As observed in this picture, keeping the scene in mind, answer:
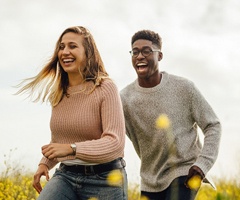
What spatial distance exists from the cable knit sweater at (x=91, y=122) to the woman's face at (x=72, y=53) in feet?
0.47

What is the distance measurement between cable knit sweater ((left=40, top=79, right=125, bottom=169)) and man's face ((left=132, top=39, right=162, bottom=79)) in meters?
1.24

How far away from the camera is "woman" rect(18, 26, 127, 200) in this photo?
3.27m

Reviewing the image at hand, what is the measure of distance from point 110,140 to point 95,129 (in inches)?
7.3

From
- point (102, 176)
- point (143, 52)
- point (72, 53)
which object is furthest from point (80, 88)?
point (143, 52)

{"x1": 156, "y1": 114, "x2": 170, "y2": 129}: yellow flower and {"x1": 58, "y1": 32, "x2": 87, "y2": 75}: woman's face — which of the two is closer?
{"x1": 58, "y1": 32, "x2": 87, "y2": 75}: woman's face

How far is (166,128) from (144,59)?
67 cm

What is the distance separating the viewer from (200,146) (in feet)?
15.7

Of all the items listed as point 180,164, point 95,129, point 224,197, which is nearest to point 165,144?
point 180,164

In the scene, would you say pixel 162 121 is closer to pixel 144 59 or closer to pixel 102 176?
pixel 144 59

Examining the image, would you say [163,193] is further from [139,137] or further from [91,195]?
[91,195]

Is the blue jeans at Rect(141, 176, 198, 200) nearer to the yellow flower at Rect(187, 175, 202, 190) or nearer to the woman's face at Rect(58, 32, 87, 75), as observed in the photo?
the yellow flower at Rect(187, 175, 202, 190)

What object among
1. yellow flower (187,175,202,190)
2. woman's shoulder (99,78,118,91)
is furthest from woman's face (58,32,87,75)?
yellow flower (187,175,202,190)

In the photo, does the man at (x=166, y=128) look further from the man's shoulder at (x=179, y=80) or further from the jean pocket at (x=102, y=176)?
the jean pocket at (x=102, y=176)

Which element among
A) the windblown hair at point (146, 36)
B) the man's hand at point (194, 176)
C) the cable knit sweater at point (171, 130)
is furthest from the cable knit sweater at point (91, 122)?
the windblown hair at point (146, 36)
